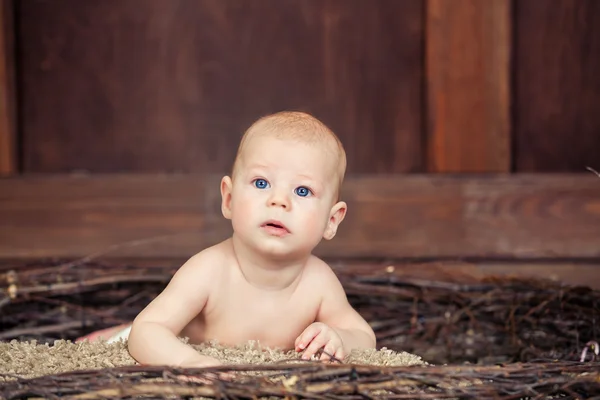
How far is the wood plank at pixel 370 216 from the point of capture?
5.94 ft

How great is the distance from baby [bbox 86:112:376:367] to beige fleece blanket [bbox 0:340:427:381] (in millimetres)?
29

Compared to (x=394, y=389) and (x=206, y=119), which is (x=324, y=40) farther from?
(x=394, y=389)

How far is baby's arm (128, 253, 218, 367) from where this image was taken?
940 mm

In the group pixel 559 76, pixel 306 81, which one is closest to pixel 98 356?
pixel 306 81

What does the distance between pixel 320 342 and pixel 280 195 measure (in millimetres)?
184

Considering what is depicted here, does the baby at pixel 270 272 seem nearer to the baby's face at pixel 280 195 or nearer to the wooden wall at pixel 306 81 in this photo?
the baby's face at pixel 280 195

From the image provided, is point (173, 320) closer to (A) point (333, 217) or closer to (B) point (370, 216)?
(A) point (333, 217)

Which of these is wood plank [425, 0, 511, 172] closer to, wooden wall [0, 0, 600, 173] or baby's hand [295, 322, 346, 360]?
wooden wall [0, 0, 600, 173]

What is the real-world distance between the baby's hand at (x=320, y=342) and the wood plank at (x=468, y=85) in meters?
1.02

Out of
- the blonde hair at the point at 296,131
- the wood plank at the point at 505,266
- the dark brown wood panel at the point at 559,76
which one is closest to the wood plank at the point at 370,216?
the wood plank at the point at 505,266

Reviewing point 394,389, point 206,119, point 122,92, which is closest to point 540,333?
point 394,389

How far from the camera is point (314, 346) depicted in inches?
39.4

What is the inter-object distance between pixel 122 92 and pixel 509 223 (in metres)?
0.97

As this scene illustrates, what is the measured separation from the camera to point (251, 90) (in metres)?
2.05
